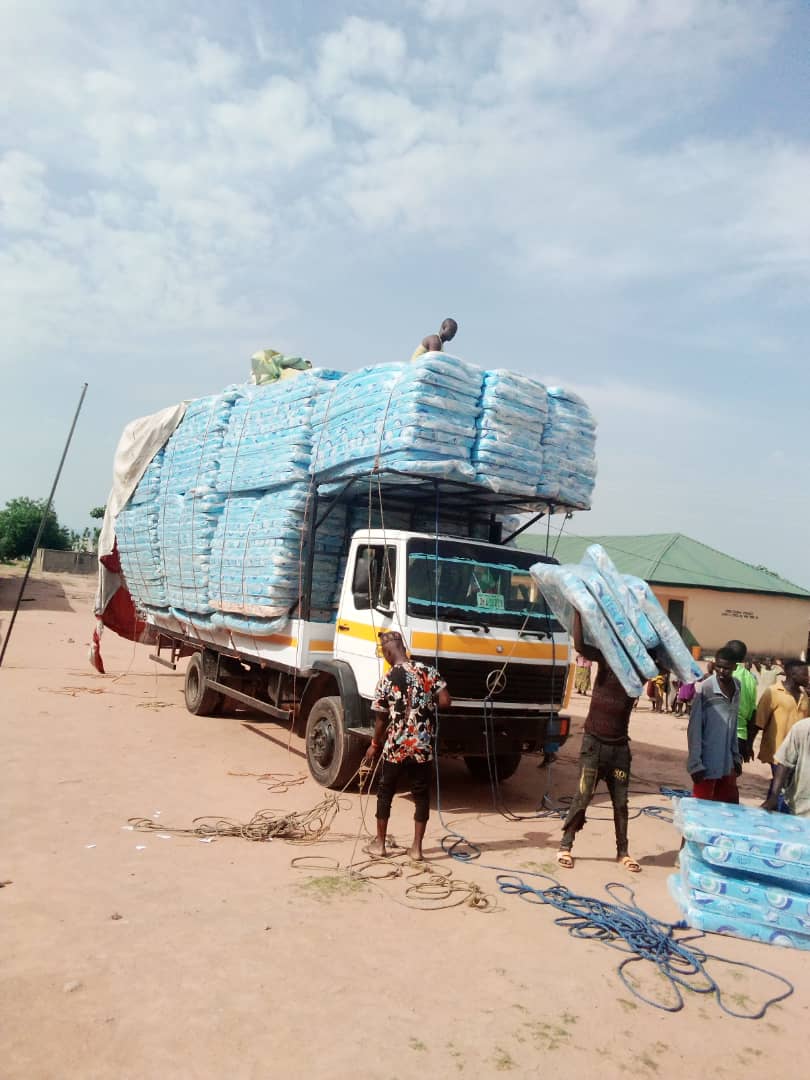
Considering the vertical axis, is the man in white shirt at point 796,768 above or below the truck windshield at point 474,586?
below

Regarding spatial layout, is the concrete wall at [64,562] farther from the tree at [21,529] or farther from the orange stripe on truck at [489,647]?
the orange stripe on truck at [489,647]

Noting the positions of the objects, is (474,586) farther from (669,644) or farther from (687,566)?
(687,566)

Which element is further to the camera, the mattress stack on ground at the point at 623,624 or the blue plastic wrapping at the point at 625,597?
the blue plastic wrapping at the point at 625,597

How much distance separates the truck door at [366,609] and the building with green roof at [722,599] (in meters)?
21.8

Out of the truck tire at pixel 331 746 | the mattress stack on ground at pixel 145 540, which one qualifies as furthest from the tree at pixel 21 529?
the truck tire at pixel 331 746

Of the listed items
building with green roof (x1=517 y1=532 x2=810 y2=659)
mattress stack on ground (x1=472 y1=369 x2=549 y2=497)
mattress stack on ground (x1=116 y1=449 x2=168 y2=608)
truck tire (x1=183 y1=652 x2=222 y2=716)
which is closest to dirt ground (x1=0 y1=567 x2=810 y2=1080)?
mattress stack on ground (x1=472 y1=369 x2=549 y2=497)

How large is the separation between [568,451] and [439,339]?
65.4 inches

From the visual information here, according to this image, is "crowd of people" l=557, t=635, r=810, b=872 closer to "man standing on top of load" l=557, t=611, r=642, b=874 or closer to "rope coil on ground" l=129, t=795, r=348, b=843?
"man standing on top of load" l=557, t=611, r=642, b=874

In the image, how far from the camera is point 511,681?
716 centimetres

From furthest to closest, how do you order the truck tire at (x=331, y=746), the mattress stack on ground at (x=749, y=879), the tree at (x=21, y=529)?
the tree at (x=21, y=529), the truck tire at (x=331, y=746), the mattress stack on ground at (x=749, y=879)

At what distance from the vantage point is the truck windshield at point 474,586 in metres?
7.09

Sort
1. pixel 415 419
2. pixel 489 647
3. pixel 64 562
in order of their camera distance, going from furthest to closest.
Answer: pixel 64 562 < pixel 489 647 < pixel 415 419

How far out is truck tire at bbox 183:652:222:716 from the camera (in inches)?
441

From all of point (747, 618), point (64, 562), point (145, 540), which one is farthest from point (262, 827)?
Answer: point (64, 562)
